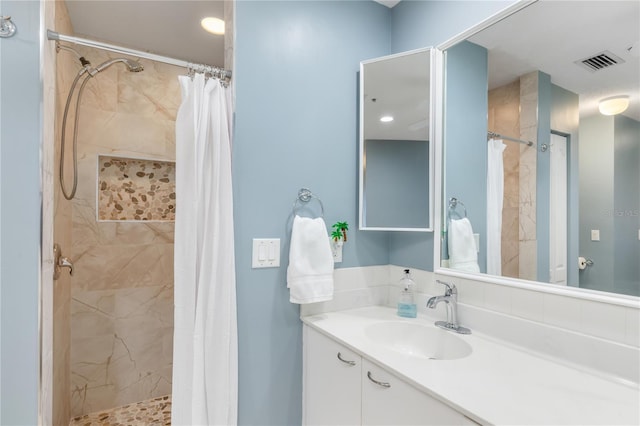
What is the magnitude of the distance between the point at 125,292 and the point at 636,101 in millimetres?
2874

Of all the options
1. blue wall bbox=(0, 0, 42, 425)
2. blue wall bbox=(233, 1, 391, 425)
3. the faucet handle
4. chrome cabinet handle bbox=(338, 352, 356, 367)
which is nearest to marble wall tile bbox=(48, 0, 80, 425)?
blue wall bbox=(0, 0, 42, 425)

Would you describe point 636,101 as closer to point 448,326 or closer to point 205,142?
point 448,326

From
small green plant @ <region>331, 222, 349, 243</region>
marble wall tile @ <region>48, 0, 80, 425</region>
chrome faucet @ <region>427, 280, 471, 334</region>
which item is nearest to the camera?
marble wall tile @ <region>48, 0, 80, 425</region>

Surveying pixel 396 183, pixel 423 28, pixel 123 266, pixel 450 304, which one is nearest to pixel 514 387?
pixel 450 304

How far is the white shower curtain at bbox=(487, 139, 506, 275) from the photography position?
128 cm

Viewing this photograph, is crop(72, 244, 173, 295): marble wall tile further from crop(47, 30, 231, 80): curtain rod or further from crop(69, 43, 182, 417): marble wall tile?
crop(47, 30, 231, 80): curtain rod

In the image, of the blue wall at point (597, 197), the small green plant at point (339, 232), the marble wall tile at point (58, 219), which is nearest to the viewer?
the blue wall at point (597, 197)

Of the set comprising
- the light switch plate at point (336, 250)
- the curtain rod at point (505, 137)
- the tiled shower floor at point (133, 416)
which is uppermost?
the curtain rod at point (505, 137)

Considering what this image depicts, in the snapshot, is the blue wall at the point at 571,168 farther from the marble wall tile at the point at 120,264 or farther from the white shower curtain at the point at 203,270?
the marble wall tile at the point at 120,264

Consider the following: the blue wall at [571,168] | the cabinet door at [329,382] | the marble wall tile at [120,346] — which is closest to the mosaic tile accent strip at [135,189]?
the marble wall tile at [120,346]

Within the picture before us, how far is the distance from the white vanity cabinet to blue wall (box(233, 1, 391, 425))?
12 centimetres

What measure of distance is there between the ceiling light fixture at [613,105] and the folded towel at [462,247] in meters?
0.61

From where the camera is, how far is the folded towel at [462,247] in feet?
4.55

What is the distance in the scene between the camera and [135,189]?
2.38 meters
